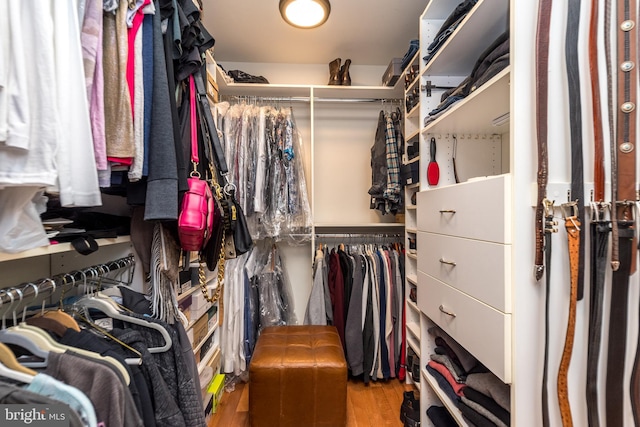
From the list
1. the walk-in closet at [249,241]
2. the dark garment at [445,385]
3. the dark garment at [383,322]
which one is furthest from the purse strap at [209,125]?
the dark garment at [445,385]

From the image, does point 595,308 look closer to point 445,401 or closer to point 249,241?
point 445,401

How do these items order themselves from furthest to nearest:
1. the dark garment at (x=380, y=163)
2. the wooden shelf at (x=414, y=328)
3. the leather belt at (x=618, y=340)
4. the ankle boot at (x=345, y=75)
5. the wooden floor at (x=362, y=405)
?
the ankle boot at (x=345, y=75) < the dark garment at (x=380, y=163) < the wooden shelf at (x=414, y=328) < the wooden floor at (x=362, y=405) < the leather belt at (x=618, y=340)

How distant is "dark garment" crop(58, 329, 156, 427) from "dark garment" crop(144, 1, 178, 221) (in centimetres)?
32

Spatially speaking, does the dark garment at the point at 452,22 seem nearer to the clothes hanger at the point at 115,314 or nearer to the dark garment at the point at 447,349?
the dark garment at the point at 447,349

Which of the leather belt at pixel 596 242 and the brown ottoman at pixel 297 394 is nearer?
the leather belt at pixel 596 242

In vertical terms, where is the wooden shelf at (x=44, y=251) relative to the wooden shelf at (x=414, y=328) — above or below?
above

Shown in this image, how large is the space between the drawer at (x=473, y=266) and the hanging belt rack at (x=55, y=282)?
123 cm

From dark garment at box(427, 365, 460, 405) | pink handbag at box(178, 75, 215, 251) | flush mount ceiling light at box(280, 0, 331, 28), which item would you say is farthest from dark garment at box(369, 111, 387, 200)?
pink handbag at box(178, 75, 215, 251)

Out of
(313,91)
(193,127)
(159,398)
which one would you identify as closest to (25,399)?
(159,398)

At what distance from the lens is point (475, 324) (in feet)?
3.25

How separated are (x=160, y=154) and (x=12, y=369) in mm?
549

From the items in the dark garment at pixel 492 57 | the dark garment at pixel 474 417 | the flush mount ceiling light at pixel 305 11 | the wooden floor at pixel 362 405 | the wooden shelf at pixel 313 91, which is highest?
the flush mount ceiling light at pixel 305 11

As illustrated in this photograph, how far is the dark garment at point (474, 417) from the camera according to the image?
0.99 meters

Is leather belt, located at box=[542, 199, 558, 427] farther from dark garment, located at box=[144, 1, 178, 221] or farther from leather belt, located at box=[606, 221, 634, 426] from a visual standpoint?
dark garment, located at box=[144, 1, 178, 221]
